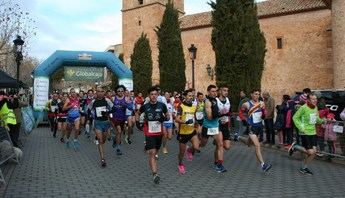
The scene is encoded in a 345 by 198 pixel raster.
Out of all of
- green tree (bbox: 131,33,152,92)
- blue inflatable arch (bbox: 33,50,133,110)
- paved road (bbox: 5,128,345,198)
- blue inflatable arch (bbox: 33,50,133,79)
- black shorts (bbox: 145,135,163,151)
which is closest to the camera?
paved road (bbox: 5,128,345,198)

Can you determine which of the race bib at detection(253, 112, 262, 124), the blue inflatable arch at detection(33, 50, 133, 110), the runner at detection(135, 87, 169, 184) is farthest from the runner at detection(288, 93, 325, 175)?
the blue inflatable arch at detection(33, 50, 133, 110)

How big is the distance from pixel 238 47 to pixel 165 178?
1113 cm

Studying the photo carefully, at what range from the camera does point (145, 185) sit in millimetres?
7777

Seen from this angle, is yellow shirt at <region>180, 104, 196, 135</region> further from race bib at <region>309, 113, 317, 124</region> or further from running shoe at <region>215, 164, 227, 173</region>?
race bib at <region>309, 113, 317, 124</region>

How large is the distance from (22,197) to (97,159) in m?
4.61

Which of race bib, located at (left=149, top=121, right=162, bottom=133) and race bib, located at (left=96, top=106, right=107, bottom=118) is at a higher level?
race bib, located at (left=96, top=106, right=107, bottom=118)

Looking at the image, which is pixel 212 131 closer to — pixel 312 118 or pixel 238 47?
pixel 312 118

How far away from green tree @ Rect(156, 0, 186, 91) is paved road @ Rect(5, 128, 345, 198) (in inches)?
727

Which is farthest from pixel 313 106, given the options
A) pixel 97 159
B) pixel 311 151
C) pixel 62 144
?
pixel 62 144

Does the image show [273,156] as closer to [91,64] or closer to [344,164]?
[344,164]

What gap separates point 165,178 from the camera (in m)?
8.56

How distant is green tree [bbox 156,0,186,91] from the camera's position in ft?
101

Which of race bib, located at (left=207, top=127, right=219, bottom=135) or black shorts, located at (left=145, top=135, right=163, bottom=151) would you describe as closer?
black shorts, located at (left=145, top=135, right=163, bottom=151)

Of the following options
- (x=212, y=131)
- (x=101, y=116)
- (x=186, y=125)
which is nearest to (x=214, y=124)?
(x=212, y=131)
